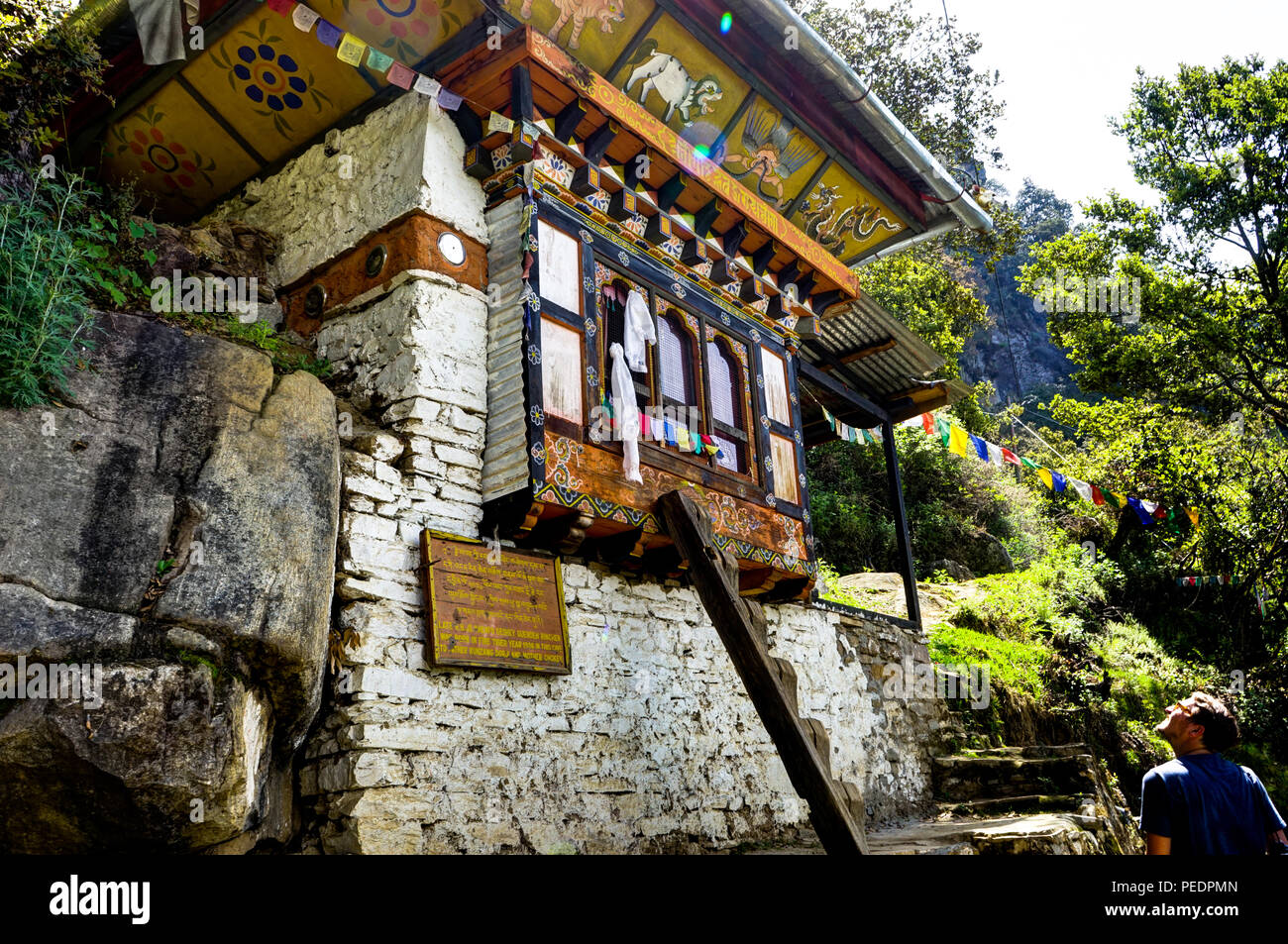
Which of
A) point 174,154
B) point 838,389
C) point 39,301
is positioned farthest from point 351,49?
point 838,389

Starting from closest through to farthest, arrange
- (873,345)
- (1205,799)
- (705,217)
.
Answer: (1205,799) < (705,217) < (873,345)

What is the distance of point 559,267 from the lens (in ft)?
22.5

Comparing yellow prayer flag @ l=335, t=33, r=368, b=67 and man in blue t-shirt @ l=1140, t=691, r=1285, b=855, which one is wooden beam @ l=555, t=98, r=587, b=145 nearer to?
yellow prayer flag @ l=335, t=33, r=368, b=67

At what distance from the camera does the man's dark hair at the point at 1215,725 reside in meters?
3.79

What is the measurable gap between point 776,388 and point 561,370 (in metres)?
3.09

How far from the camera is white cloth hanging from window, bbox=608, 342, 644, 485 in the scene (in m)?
6.66

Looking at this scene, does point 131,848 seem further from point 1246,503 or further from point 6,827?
point 1246,503

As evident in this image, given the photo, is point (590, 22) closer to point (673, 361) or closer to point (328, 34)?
point (328, 34)
